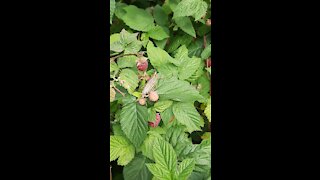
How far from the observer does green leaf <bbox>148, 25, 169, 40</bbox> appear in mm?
1039

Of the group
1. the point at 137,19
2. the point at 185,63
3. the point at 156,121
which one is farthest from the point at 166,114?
the point at 137,19

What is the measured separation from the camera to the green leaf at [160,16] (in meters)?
1.06

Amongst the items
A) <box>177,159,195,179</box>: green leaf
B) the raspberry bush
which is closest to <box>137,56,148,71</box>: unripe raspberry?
the raspberry bush

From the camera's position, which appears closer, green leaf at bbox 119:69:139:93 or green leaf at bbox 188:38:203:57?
green leaf at bbox 119:69:139:93

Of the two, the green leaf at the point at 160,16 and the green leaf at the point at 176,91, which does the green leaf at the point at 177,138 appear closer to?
the green leaf at the point at 176,91

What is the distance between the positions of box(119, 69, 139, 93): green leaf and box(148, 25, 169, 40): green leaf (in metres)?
0.13

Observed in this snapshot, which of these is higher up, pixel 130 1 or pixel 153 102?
pixel 130 1

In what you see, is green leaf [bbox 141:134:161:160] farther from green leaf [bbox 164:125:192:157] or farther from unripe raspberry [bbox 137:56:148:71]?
unripe raspberry [bbox 137:56:148:71]

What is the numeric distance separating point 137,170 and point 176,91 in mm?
181

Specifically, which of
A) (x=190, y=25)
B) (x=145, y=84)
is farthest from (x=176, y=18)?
(x=145, y=84)

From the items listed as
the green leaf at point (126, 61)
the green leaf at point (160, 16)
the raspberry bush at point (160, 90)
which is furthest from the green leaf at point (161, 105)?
the green leaf at point (160, 16)
